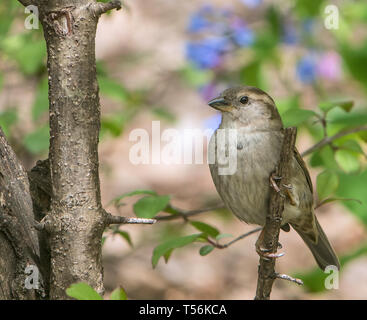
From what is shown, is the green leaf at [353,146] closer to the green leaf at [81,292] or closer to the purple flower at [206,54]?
the green leaf at [81,292]

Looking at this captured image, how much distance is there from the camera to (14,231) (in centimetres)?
193

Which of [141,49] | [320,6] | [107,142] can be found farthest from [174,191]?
[320,6]

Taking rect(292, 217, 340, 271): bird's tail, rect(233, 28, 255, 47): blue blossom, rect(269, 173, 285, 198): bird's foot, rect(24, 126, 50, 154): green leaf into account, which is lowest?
rect(292, 217, 340, 271): bird's tail

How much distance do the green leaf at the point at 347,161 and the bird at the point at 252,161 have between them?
18 centimetres

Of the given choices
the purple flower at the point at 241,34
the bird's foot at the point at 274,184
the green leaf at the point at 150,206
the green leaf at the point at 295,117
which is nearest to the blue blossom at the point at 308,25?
the purple flower at the point at 241,34

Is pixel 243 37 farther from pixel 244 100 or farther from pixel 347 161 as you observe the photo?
pixel 347 161

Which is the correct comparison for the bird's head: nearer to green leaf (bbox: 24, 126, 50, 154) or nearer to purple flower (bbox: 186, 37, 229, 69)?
green leaf (bbox: 24, 126, 50, 154)

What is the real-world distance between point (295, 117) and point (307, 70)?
2367 millimetres

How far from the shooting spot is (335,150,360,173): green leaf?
2.65 meters

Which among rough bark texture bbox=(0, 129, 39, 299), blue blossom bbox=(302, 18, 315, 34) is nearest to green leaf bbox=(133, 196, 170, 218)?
rough bark texture bbox=(0, 129, 39, 299)

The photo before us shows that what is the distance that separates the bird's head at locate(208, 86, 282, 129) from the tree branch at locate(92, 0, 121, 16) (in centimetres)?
116

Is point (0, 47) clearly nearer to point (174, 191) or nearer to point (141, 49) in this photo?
point (174, 191)

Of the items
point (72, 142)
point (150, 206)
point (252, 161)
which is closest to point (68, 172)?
point (72, 142)

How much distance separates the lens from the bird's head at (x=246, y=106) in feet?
9.48
